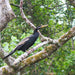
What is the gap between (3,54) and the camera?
9.37 feet

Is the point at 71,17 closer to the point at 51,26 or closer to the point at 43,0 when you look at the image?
the point at 51,26

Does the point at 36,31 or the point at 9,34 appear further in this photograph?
the point at 9,34

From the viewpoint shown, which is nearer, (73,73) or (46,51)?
(46,51)

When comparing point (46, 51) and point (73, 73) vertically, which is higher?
point (46, 51)

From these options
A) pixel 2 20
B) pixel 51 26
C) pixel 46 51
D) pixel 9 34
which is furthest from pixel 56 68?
pixel 2 20

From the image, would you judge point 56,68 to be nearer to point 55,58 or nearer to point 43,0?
point 55,58

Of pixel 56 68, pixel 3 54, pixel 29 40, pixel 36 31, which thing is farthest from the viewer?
pixel 56 68

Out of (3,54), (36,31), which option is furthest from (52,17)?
(3,54)

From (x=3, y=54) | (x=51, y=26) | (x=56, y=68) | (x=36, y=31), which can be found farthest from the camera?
(x=51, y=26)

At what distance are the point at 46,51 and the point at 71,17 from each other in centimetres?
142

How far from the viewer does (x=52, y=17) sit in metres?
4.98

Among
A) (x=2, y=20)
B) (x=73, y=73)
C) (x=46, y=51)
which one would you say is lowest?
(x=73, y=73)

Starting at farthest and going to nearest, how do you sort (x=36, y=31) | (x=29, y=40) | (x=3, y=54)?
1. (x=36, y=31)
2. (x=29, y=40)
3. (x=3, y=54)

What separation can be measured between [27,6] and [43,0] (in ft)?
1.79
